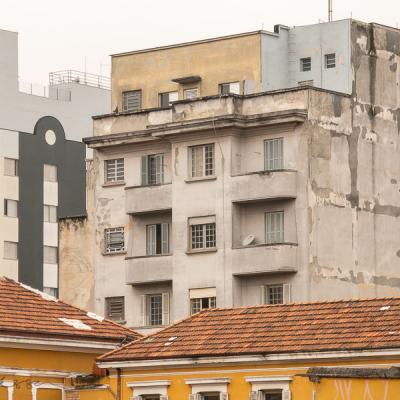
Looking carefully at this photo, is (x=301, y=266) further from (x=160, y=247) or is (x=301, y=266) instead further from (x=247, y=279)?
(x=160, y=247)

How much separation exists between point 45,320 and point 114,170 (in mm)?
39562

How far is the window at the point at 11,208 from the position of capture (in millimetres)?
124688

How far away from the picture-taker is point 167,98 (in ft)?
314

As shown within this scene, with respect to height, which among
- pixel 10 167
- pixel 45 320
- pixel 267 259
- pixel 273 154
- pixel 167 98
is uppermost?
pixel 10 167

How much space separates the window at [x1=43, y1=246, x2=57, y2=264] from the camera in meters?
128

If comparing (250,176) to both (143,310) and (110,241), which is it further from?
(110,241)

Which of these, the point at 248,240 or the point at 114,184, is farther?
the point at 114,184

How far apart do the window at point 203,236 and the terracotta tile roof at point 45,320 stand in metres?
31.8

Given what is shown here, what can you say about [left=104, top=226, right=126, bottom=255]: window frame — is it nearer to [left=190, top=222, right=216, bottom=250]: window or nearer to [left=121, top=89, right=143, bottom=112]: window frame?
[left=190, top=222, right=216, bottom=250]: window

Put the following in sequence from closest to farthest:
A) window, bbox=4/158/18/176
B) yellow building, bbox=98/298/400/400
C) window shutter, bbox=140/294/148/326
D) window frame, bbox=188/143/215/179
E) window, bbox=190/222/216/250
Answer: yellow building, bbox=98/298/400/400
window, bbox=190/222/216/250
window frame, bbox=188/143/215/179
window shutter, bbox=140/294/148/326
window, bbox=4/158/18/176

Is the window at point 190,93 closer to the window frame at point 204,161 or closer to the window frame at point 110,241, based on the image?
the window frame at point 204,161

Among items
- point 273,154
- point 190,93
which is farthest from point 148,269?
point 190,93

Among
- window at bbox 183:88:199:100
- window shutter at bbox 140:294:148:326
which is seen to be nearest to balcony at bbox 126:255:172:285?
window shutter at bbox 140:294:148:326

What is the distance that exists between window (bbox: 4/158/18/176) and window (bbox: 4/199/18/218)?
173cm
